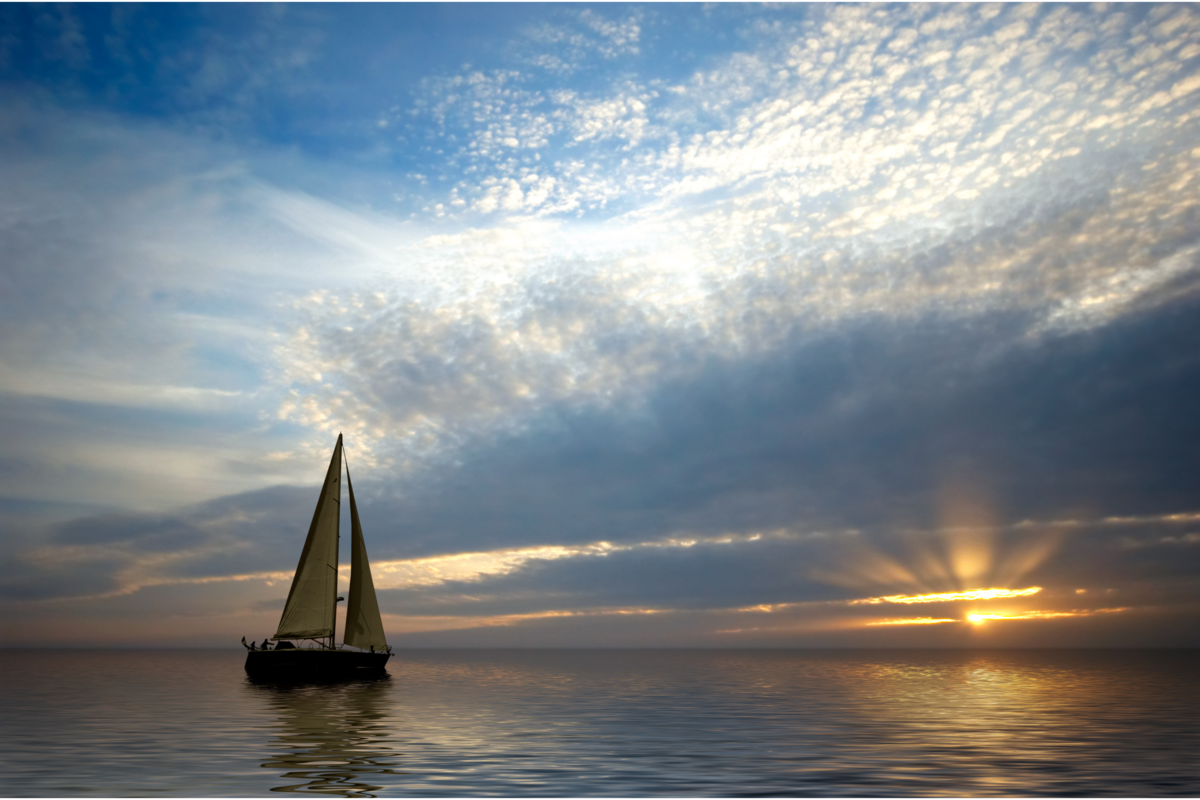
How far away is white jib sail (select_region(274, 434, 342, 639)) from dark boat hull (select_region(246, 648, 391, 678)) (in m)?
2.36

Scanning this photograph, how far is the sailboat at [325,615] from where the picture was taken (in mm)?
68562

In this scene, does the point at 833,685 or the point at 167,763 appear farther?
the point at 833,685

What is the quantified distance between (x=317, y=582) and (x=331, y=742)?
39.1 m

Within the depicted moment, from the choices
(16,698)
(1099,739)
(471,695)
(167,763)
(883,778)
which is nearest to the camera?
(883,778)

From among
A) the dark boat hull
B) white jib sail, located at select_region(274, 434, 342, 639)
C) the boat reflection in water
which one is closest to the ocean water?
the boat reflection in water

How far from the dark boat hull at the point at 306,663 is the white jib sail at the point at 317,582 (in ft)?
7.73

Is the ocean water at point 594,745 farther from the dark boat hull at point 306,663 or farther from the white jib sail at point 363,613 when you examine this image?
the white jib sail at point 363,613

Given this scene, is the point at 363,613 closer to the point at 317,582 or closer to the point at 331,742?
the point at 317,582

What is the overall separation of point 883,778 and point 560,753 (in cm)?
1285

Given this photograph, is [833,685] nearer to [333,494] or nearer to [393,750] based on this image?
[333,494]

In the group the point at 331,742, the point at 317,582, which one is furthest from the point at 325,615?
the point at 331,742

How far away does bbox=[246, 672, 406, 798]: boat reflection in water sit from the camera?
1003 inches

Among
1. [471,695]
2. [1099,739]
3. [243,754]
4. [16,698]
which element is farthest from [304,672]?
[1099,739]

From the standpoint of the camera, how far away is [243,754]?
31.3 m
